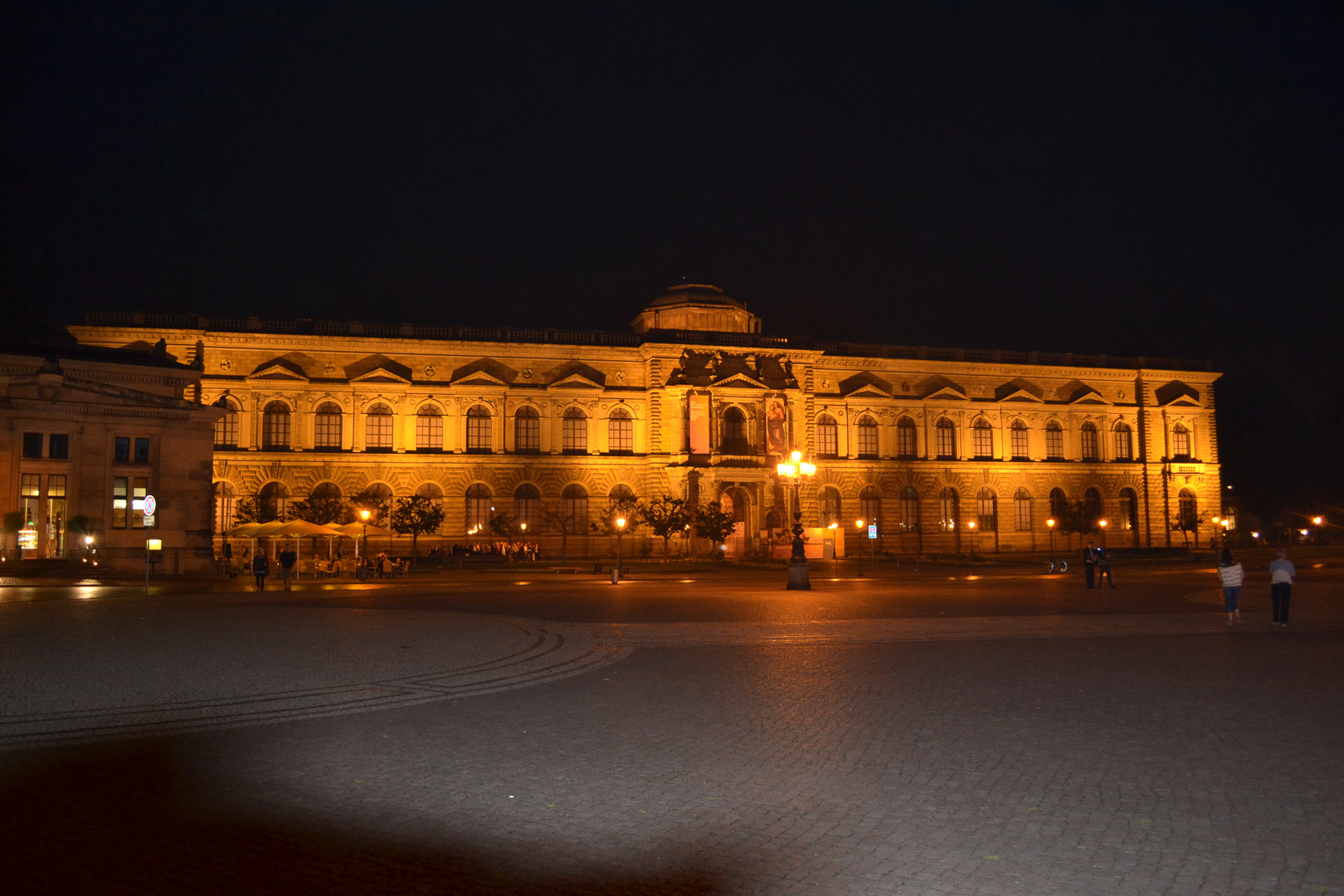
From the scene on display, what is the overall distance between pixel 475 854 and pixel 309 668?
794 cm

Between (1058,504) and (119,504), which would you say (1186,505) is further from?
(119,504)

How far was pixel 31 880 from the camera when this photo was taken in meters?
5.53

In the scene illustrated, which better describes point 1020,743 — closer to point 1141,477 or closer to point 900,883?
point 900,883

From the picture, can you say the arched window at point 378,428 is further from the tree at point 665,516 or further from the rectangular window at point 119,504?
the rectangular window at point 119,504

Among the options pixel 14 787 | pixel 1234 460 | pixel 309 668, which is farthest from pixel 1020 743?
pixel 1234 460

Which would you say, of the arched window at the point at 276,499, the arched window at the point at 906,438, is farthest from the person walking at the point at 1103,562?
the arched window at the point at 276,499

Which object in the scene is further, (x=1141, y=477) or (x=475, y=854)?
(x=1141, y=477)

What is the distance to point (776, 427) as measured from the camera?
205ft

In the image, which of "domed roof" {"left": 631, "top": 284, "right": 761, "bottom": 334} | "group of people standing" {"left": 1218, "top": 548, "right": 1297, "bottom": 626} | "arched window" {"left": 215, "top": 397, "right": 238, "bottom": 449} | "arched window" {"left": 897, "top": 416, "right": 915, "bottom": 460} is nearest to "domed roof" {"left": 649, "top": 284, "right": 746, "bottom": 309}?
"domed roof" {"left": 631, "top": 284, "right": 761, "bottom": 334}

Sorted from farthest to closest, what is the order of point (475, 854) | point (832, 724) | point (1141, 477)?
1. point (1141, 477)
2. point (832, 724)
3. point (475, 854)

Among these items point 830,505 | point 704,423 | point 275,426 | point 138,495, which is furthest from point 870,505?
point 138,495

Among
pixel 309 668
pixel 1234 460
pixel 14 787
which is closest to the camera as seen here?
pixel 14 787

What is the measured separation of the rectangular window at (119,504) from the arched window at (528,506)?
26.3 m

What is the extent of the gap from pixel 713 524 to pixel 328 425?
23.4 metres
